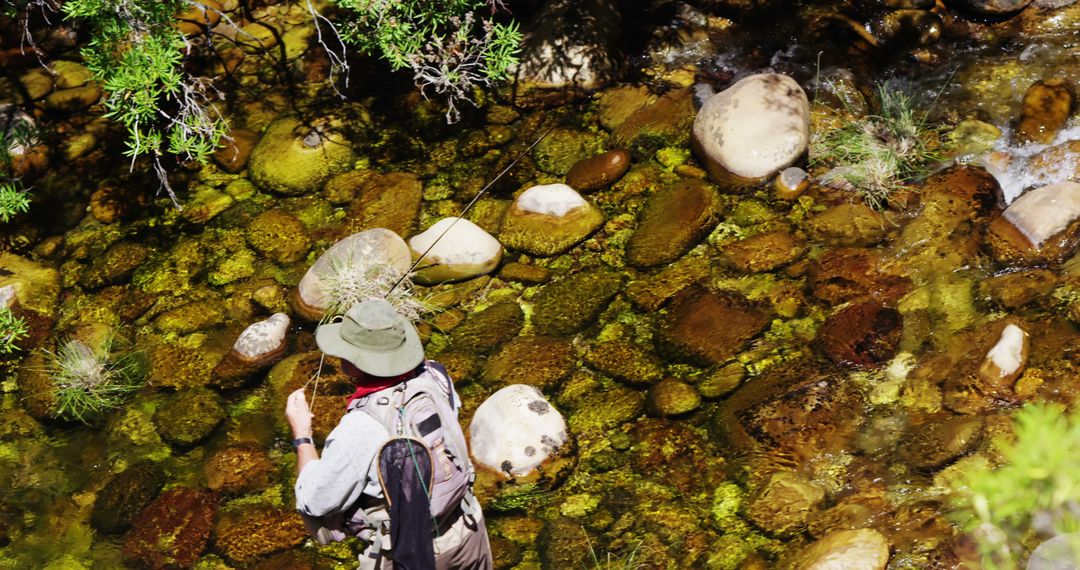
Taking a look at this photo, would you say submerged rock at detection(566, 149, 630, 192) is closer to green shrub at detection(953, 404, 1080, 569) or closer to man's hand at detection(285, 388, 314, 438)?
man's hand at detection(285, 388, 314, 438)

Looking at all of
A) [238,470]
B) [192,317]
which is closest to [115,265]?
[192,317]

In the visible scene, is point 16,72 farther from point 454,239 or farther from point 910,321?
point 910,321

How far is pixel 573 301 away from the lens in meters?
6.64

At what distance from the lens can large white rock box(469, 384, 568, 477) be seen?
550 centimetres

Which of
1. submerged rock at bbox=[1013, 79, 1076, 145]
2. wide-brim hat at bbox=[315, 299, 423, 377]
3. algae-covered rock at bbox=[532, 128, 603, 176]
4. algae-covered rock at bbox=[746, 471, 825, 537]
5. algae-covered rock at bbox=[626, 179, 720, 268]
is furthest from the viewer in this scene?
algae-covered rock at bbox=[532, 128, 603, 176]

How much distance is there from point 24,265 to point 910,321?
6507mm

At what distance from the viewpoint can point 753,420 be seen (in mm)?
5602

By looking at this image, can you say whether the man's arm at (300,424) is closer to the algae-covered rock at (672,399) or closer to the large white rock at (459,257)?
the algae-covered rock at (672,399)

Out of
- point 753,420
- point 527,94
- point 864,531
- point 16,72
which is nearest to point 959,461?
point 864,531

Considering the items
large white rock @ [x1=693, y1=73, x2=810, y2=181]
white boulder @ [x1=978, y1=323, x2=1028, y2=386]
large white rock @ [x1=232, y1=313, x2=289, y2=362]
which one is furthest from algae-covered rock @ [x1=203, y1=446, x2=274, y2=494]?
white boulder @ [x1=978, y1=323, x2=1028, y2=386]

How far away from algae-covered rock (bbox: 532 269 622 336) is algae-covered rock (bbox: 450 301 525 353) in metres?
0.14

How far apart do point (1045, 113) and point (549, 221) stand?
12.4ft

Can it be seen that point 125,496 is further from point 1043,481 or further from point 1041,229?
point 1041,229

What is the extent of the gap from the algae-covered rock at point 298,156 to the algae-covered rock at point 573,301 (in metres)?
2.30
